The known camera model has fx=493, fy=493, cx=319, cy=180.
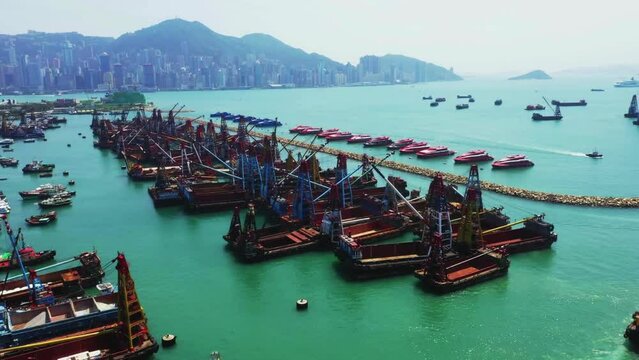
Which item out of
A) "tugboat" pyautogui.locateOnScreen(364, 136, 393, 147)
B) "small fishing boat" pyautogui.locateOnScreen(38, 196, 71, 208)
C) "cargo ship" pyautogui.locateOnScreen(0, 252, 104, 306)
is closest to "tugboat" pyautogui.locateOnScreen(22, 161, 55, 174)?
"small fishing boat" pyautogui.locateOnScreen(38, 196, 71, 208)

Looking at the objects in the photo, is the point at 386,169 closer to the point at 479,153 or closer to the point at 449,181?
the point at 449,181

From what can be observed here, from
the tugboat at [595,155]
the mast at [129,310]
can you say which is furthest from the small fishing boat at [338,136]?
the mast at [129,310]

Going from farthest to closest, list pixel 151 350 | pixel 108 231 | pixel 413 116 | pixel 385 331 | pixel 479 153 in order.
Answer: pixel 413 116 < pixel 479 153 < pixel 108 231 < pixel 385 331 < pixel 151 350

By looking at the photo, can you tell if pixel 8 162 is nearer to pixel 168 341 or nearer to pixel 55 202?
pixel 55 202

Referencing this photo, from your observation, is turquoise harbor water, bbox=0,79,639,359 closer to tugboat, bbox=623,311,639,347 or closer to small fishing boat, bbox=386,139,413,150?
tugboat, bbox=623,311,639,347

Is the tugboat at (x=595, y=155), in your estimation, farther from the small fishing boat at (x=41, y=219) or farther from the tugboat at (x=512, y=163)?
the small fishing boat at (x=41, y=219)

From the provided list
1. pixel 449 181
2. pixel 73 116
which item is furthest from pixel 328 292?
pixel 73 116
